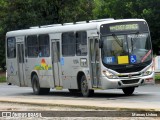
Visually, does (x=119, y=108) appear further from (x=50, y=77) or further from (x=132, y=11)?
(x=132, y=11)

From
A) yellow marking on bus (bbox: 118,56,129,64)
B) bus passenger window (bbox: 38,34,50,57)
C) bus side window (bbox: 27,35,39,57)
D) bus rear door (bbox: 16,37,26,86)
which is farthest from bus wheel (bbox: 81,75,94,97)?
bus rear door (bbox: 16,37,26,86)

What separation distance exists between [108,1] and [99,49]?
48.8ft

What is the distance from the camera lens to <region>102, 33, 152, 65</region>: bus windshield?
77.0 ft

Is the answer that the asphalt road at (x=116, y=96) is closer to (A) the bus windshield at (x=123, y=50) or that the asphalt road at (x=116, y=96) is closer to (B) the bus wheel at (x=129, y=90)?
(B) the bus wheel at (x=129, y=90)

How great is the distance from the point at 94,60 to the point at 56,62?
3.49m

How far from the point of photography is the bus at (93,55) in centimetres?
2344

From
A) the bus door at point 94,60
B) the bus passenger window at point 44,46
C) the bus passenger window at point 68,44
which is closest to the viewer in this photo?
the bus door at point 94,60

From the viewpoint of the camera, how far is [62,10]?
1753 inches

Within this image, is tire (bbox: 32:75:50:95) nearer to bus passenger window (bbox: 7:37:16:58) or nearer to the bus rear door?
the bus rear door

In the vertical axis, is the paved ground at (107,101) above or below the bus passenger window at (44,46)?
below

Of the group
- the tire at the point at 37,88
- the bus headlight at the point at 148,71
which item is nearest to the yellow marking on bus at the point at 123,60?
the bus headlight at the point at 148,71

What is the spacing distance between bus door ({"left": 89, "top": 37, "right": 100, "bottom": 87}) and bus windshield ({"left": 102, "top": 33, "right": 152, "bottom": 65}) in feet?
1.60

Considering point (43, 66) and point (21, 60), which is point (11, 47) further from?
point (43, 66)

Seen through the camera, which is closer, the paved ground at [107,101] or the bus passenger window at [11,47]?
the paved ground at [107,101]
